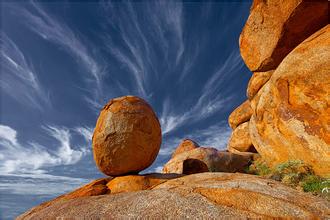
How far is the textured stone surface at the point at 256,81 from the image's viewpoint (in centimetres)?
1769

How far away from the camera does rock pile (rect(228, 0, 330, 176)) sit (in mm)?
11633

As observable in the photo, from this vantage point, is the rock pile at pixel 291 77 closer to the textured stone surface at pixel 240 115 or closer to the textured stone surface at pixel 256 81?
the textured stone surface at pixel 256 81

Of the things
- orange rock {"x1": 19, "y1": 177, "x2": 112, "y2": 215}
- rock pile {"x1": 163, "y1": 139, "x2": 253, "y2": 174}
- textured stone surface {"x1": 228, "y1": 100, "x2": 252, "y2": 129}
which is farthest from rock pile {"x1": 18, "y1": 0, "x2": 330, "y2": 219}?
textured stone surface {"x1": 228, "y1": 100, "x2": 252, "y2": 129}

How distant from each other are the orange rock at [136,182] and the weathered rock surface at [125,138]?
0.65 metres

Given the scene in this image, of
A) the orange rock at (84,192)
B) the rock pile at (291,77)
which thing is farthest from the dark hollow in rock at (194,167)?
the orange rock at (84,192)

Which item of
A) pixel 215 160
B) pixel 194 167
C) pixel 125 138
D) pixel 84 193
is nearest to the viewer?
pixel 84 193

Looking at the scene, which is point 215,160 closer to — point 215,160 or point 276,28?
point 215,160

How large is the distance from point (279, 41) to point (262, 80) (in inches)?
133

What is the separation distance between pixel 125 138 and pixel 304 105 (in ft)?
25.7

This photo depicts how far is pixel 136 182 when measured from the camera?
1105cm

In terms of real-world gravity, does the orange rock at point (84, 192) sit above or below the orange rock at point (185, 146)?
below

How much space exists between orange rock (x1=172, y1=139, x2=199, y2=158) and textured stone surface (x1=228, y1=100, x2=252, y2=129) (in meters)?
6.39

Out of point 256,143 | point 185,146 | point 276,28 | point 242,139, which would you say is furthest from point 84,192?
point 185,146

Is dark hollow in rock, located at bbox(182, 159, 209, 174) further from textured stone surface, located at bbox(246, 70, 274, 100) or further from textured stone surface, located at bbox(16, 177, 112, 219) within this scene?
textured stone surface, located at bbox(246, 70, 274, 100)
